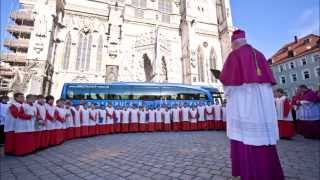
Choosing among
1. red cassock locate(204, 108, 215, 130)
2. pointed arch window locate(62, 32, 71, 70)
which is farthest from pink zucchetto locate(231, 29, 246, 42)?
pointed arch window locate(62, 32, 71, 70)

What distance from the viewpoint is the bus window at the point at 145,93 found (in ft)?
46.6

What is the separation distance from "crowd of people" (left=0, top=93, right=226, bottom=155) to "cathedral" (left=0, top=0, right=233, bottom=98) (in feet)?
30.5

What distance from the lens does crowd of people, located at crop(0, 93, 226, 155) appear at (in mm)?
5184

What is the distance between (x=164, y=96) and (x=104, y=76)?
9.30 m

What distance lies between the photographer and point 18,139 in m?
5.02

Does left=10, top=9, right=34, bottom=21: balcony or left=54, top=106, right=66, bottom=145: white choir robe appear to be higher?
left=10, top=9, right=34, bottom=21: balcony

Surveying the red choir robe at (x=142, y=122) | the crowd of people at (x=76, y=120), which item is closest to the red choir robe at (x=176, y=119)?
the crowd of people at (x=76, y=120)

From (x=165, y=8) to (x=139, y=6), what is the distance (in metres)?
4.27

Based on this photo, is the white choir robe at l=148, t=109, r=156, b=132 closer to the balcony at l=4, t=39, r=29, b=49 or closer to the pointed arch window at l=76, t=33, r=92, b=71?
the pointed arch window at l=76, t=33, r=92, b=71

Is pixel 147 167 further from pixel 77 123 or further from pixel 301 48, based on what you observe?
pixel 301 48

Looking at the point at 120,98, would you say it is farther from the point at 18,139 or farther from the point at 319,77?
the point at 319,77

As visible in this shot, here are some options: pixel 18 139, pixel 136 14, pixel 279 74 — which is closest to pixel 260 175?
pixel 18 139

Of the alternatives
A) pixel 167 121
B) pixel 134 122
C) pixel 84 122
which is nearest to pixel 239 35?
pixel 84 122

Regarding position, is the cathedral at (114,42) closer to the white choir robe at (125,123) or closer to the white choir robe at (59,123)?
the white choir robe at (125,123)
